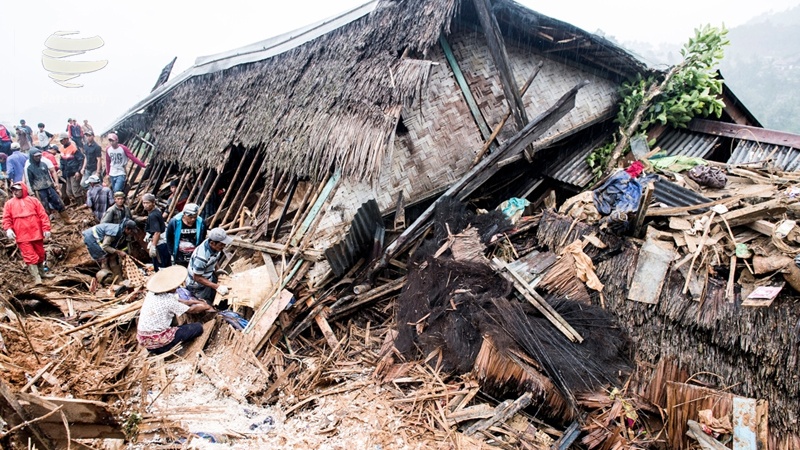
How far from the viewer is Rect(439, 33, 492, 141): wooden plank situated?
7.81 metres

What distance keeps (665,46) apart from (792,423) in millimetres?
67118

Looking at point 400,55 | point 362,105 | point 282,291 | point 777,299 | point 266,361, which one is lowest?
point 266,361

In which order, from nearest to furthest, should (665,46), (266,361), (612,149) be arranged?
(266,361) < (612,149) < (665,46)

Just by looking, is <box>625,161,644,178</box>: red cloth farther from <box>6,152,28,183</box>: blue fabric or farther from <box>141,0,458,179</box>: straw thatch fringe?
<box>6,152,28,183</box>: blue fabric

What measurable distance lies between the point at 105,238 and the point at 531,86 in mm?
8180

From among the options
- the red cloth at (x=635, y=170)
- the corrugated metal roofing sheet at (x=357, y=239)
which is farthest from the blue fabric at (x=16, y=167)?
the red cloth at (x=635, y=170)

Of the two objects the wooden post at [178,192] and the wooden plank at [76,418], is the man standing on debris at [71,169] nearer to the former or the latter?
the wooden post at [178,192]

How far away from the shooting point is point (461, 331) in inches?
199

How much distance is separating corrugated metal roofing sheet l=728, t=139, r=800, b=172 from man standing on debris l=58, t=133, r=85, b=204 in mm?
14160

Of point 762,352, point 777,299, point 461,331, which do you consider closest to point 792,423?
point 762,352

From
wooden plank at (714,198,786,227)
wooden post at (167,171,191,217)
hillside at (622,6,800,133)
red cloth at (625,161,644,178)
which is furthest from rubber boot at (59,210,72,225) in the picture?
hillside at (622,6,800,133)

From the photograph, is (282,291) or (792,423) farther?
(282,291)

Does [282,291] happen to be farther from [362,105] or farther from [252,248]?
[362,105]

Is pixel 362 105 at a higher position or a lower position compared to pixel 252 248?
higher
